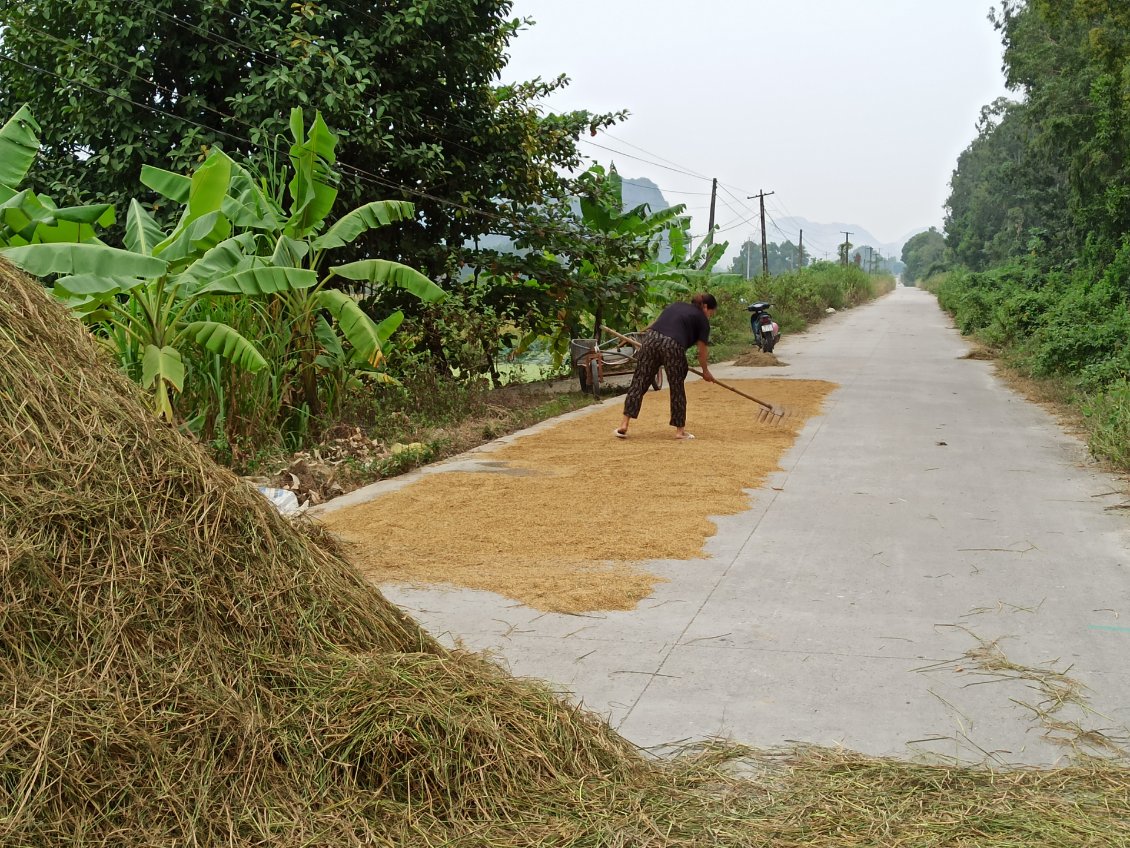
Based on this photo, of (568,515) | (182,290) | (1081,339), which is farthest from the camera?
(1081,339)

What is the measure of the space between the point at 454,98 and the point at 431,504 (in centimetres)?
891

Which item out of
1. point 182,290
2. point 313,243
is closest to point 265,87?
point 313,243

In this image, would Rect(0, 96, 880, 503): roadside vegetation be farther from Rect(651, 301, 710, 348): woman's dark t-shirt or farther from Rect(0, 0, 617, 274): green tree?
Rect(651, 301, 710, 348): woman's dark t-shirt

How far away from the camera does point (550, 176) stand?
16.4 metres

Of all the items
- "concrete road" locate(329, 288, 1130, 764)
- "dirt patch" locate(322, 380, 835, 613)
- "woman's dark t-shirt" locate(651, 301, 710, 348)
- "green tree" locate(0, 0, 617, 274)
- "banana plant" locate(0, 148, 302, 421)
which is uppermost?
"green tree" locate(0, 0, 617, 274)

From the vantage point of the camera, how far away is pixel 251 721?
3051 mm

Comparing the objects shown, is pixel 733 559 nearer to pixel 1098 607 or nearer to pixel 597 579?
pixel 597 579

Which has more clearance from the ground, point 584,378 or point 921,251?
point 921,251

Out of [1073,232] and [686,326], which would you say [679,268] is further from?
[1073,232]

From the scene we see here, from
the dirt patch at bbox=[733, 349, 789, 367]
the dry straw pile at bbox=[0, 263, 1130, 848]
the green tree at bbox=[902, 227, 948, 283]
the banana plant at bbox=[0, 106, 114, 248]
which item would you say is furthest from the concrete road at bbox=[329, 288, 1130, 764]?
the green tree at bbox=[902, 227, 948, 283]

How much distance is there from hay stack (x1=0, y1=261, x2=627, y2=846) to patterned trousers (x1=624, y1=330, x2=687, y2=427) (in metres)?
7.58

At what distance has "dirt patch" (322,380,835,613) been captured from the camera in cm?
612

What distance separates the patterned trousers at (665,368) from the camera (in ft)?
36.1

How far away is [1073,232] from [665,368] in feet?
98.0
